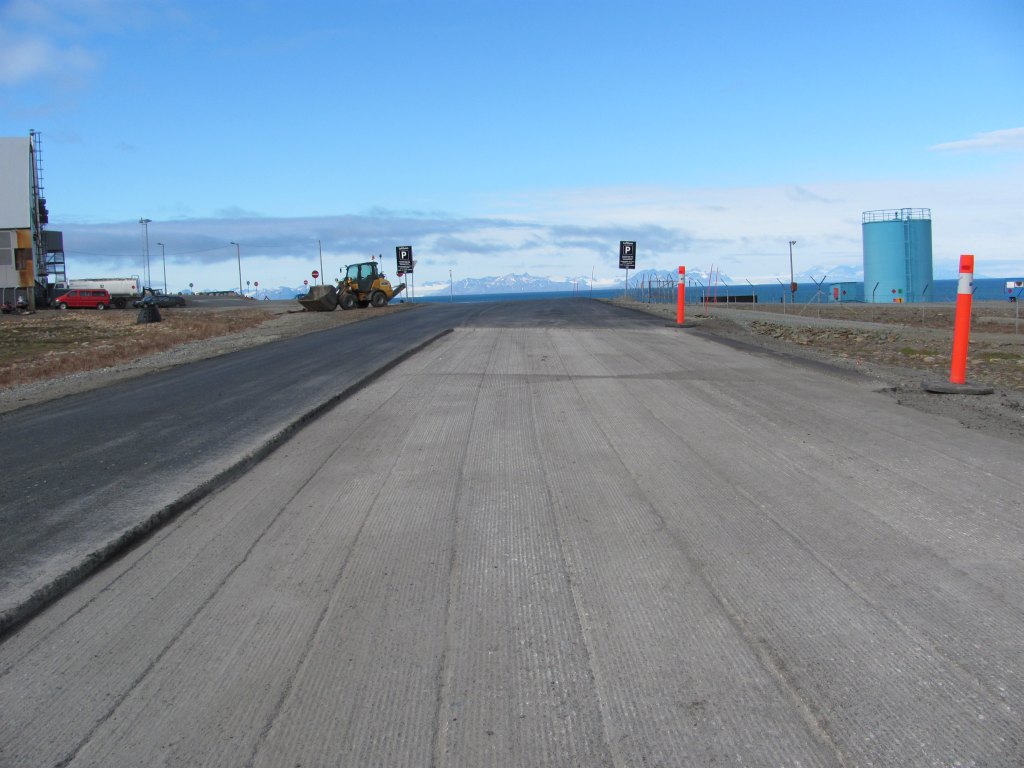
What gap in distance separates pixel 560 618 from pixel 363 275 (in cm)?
4363

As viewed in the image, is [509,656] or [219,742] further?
[509,656]

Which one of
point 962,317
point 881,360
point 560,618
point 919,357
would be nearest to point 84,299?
point 881,360

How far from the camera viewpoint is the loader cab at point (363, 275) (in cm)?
4572

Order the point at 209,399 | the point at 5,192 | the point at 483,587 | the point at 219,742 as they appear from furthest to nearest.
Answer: the point at 5,192, the point at 209,399, the point at 483,587, the point at 219,742

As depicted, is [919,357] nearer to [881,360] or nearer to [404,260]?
[881,360]

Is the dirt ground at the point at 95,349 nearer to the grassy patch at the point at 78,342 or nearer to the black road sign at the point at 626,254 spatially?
the grassy patch at the point at 78,342

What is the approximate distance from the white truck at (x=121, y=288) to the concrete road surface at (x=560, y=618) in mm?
69771

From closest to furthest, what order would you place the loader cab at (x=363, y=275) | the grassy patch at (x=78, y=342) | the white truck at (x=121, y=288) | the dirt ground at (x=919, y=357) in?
1. the dirt ground at (x=919, y=357)
2. the grassy patch at (x=78, y=342)
3. the loader cab at (x=363, y=275)
4. the white truck at (x=121, y=288)

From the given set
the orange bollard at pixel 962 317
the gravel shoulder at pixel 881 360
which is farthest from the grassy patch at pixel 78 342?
the orange bollard at pixel 962 317

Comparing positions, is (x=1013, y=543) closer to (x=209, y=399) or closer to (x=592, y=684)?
(x=592, y=684)

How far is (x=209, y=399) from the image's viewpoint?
10680 millimetres

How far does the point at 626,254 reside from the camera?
47.4 meters

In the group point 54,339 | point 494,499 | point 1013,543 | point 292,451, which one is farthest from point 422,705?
point 54,339

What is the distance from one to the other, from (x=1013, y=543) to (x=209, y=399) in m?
8.95
